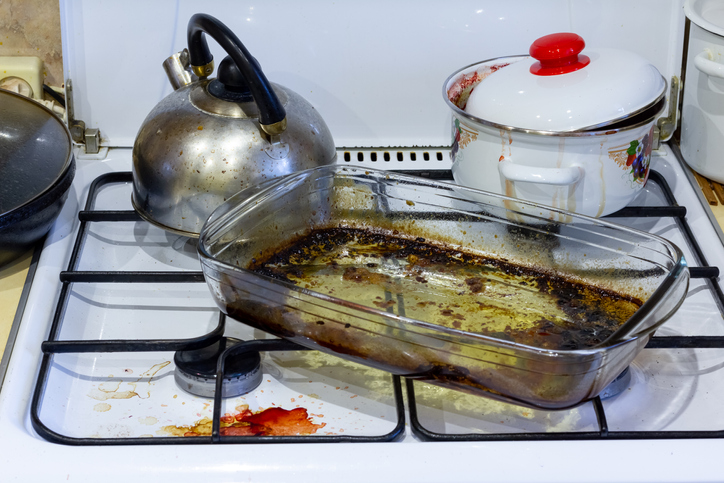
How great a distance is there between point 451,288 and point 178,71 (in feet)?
1.08

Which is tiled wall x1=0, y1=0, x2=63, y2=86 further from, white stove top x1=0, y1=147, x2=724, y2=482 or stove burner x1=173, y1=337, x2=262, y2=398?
stove burner x1=173, y1=337, x2=262, y2=398

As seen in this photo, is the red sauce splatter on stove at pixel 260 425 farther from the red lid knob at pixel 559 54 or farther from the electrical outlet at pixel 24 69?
the electrical outlet at pixel 24 69

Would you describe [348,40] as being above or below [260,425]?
above

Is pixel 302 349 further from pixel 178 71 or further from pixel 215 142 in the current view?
pixel 178 71

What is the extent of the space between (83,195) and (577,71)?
1.57 feet

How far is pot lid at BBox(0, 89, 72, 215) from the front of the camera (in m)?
0.65

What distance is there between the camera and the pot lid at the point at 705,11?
667 millimetres

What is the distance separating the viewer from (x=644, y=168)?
24.1 inches

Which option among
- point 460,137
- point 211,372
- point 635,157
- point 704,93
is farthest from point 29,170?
point 704,93

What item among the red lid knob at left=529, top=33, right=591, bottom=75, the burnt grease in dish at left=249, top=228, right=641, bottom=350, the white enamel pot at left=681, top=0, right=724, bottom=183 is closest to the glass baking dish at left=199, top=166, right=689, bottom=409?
the burnt grease in dish at left=249, top=228, right=641, bottom=350

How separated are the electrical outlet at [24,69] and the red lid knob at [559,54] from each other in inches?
21.6

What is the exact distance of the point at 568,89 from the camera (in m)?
0.57

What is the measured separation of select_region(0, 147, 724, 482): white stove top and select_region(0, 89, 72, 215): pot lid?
1.7 inches

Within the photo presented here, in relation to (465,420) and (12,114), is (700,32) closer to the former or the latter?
(465,420)
